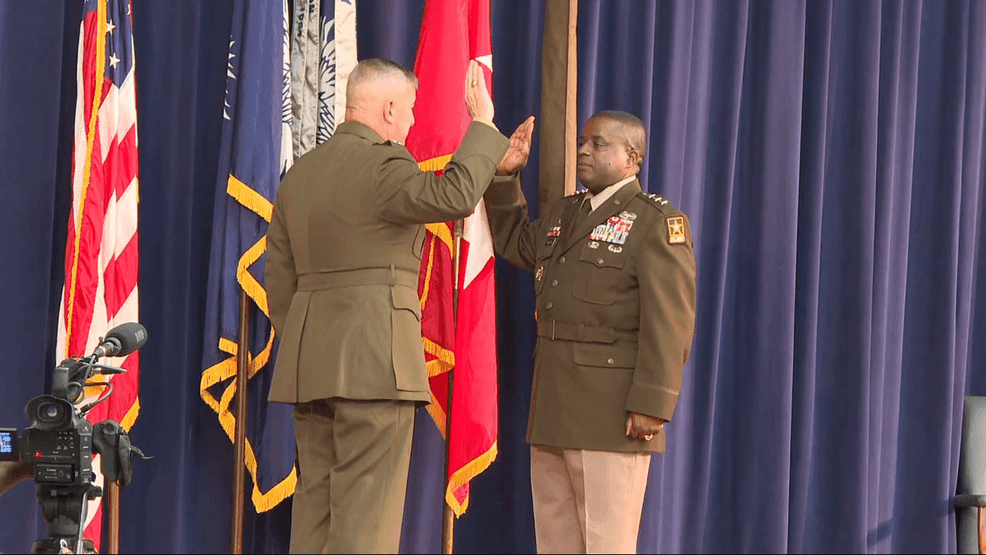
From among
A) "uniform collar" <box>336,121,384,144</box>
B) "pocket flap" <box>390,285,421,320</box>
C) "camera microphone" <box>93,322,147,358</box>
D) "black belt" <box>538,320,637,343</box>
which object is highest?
"uniform collar" <box>336,121,384,144</box>

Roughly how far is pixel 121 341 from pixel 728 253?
233cm

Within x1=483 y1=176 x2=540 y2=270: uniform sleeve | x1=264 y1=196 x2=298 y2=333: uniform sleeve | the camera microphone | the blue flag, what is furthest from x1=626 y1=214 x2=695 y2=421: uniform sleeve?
the camera microphone

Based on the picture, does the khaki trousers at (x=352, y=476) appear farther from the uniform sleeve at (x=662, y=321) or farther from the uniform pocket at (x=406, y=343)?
the uniform sleeve at (x=662, y=321)

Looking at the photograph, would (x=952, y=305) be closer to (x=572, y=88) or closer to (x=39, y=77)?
(x=572, y=88)

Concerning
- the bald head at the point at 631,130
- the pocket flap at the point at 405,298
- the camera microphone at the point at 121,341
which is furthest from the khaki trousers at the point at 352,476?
the bald head at the point at 631,130

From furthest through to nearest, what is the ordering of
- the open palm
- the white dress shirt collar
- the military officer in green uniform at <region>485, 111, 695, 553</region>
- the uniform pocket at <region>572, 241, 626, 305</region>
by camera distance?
the open palm < the white dress shirt collar < the uniform pocket at <region>572, 241, 626, 305</region> < the military officer in green uniform at <region>485, 111, 695, 553</region>

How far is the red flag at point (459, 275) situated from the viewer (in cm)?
347

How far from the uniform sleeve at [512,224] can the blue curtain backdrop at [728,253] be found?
359 millimetres

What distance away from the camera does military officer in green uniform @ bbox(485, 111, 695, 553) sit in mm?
2988

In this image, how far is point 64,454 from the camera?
2568mm

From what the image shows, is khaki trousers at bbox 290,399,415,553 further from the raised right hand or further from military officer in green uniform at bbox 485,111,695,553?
the raised right hand

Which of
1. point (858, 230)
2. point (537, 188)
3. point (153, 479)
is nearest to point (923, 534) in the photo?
point (858, 230)

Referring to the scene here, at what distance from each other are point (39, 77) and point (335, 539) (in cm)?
203

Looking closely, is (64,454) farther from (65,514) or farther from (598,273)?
(598,273)
